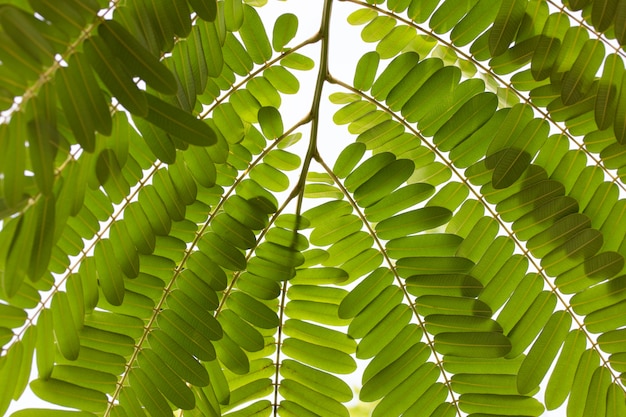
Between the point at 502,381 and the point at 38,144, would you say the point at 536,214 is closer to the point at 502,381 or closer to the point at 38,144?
the point at 502,381

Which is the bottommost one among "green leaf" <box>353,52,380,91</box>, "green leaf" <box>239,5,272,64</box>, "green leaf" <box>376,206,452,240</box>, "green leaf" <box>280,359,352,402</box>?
"green leaf" <box>280,359,352,402</box>

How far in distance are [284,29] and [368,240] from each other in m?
0.74

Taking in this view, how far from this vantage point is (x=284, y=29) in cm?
206

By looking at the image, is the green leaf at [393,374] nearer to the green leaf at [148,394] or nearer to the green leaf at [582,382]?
the green leaf at [582,382]

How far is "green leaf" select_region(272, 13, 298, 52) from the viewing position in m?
2.04

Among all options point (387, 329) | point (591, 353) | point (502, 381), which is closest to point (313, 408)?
point (387, 329)

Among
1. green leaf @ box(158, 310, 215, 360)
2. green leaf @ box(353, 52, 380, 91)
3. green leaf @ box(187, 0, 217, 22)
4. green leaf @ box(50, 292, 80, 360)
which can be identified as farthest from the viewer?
green leaf @ box(353, 52, 380, 91)

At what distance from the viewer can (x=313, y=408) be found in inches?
83.6

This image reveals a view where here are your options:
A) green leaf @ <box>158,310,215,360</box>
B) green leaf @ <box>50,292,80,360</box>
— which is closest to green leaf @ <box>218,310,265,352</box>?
green leaf @ <box>158,310,215,360</box>

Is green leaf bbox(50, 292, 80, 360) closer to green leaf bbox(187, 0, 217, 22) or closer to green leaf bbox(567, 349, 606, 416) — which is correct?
green leaf bbox(187, 0, 217, 22)

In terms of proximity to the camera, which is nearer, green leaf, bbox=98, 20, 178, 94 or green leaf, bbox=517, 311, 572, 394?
green leaf, bbox=98, 20, 178, 94

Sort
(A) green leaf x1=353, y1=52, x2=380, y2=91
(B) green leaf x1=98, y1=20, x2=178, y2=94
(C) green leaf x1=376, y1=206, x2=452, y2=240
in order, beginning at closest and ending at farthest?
1. (B) green leaf x1=98, y1=20, x2=178, y2=94
2. (C) green leaf x1=376, y1=206, x2=452, y2=240
3. (A) green leaf x1=353, y1=52, x2=380, y2=91

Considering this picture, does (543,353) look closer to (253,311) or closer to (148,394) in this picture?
(253,311)

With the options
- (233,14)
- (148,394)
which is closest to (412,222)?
(233,14)
